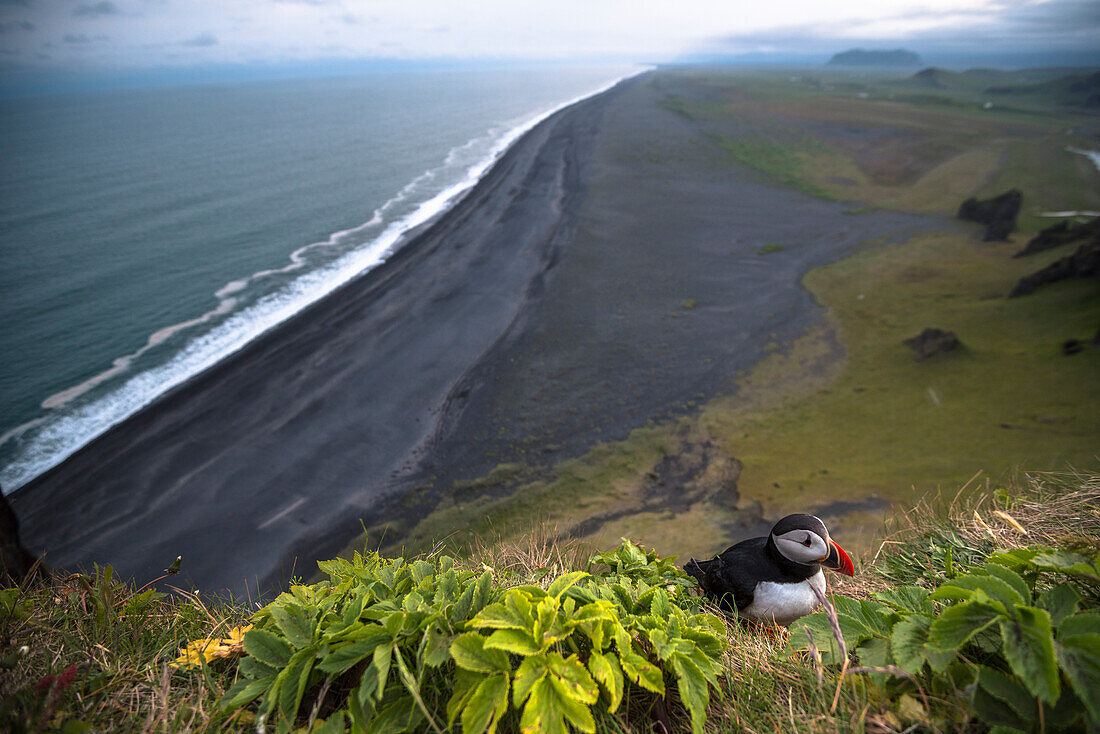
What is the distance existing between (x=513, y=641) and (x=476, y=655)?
0.13 metres

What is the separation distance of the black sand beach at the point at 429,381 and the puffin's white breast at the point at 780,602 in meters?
4.92

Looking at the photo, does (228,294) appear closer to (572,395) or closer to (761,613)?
(572,395)

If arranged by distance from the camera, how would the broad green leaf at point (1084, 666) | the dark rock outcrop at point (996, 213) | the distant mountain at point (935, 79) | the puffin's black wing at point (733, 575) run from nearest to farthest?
the broad green leaf at point (1084, 666) < the puffin's black wing at point (733, 575) < the dark rock outcrop at point (996, 213) < the distant mountain at point (935, 79)

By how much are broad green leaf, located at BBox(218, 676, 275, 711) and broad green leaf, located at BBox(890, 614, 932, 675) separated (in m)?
2.06

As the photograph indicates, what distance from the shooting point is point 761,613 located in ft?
10.0

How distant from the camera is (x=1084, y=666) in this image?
139cm

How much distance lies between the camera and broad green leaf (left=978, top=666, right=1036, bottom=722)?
142cm

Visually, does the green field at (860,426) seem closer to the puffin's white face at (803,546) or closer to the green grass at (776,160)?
the puffin's white face at (803,546)

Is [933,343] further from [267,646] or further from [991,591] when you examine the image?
[267,646]

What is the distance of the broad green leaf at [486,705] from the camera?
5.03 ft

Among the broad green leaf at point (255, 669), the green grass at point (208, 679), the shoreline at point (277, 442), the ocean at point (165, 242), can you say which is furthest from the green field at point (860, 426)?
the ocean at point (165, 242)

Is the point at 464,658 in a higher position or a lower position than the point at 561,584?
higher

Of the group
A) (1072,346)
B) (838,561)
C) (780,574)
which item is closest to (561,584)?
(780,574)

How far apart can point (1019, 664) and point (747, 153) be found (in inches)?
1666
